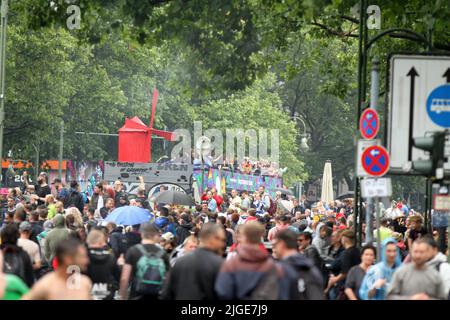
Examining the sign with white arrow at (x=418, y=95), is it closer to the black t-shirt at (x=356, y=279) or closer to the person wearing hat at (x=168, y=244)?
the person wearing hat at (x=168, y=244)

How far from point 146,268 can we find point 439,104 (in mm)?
6908

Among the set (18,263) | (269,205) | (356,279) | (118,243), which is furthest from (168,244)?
(269,205)

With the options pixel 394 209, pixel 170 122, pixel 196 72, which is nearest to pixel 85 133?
pixel 170 122

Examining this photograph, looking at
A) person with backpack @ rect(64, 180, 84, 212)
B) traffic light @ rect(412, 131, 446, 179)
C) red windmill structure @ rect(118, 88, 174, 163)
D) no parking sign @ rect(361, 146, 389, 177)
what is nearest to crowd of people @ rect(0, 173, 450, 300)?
no parking sign @ rect(361, 146, 389, 177)

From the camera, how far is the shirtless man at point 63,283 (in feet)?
36.6

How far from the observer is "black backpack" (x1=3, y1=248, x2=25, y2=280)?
15.5m

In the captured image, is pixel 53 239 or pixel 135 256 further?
pixel 53 239

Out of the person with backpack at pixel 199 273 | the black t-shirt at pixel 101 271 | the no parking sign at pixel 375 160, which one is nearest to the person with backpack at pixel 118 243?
the no parking sign at pixel 375 160

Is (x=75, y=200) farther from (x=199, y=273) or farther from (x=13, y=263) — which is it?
(x=199, y=273)

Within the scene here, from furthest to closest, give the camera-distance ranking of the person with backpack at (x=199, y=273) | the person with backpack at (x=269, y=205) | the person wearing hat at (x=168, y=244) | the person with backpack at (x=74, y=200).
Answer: the person with backpack at (x=269, y=205) → the person with backpack at (x=74, y=200) → the person wearing hat at (x=168, y=244) → the person with backpack at (x=199, y=273)

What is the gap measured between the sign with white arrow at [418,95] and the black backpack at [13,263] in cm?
638

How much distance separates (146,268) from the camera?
14.4 meters

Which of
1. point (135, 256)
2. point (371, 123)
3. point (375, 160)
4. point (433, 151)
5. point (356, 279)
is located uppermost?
point (371, 123)
